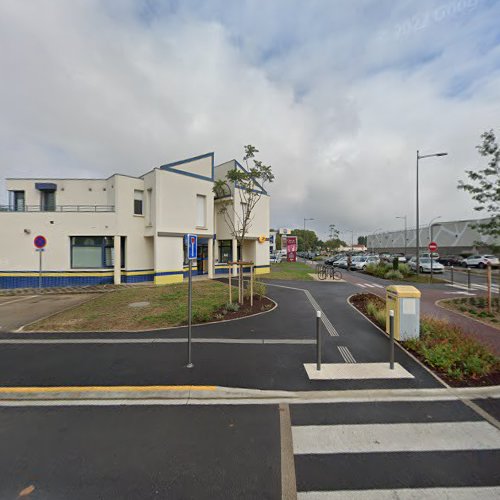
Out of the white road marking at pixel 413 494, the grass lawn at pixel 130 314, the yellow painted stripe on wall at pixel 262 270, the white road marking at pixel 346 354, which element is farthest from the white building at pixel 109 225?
the white road marking at pixel 413 494

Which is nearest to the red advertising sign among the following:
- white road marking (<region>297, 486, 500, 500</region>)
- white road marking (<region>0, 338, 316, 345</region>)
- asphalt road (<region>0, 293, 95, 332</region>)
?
asphalt road (<region>0, 293, 95, 332</region>)

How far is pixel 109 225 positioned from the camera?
16.0 m

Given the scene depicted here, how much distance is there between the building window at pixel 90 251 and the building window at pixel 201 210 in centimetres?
614

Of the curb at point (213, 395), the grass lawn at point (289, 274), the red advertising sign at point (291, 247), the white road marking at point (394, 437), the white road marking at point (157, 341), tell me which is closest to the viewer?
the white road marking at point (394, 437)

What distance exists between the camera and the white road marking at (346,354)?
5375mm

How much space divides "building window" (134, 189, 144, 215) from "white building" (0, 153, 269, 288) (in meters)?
0.07

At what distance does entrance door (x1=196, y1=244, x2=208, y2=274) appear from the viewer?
20.4m

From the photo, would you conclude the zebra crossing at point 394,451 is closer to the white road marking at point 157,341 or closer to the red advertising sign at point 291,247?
the white road marking at point 157,341

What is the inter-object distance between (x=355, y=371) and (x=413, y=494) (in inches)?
98.1

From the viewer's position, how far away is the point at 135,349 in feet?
19.5

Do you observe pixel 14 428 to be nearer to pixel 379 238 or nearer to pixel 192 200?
pixel 192 200

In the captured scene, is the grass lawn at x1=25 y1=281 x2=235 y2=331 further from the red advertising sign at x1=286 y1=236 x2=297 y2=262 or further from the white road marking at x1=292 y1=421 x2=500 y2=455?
the red advertising sign at x1=286 y1=236 x2=297 y2=262

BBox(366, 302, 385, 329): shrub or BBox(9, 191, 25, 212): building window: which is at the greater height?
BBox(9, 191, 25, 212): building window

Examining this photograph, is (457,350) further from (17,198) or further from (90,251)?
(17,198)
